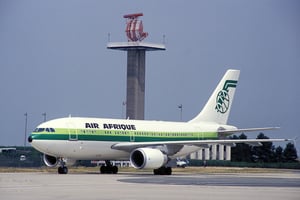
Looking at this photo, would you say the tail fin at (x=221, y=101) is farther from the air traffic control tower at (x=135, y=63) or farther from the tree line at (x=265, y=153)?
the air traffic control tower at (x=135, y=63)

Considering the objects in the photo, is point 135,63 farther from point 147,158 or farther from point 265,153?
point 147,158

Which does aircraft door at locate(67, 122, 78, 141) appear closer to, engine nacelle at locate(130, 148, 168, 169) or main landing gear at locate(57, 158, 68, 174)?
main landing gear at locate(57, 158, 68, 174)

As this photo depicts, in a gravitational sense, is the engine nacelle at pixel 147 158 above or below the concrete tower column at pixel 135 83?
below

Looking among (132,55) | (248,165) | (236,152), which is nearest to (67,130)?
(248,165)

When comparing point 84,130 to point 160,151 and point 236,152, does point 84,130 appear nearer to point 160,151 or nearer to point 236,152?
Result: point 160,151

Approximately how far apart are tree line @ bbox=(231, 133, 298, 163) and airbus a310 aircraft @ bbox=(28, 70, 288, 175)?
167ft

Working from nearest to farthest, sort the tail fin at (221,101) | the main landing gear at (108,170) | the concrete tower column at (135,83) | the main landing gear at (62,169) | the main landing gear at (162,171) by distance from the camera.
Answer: the main landing gear at (62,169) → the main landing gear at (162,171) → the main landing gear at (108,170) → the tail fin at (221,101) → the concrete tower column at (135,83)

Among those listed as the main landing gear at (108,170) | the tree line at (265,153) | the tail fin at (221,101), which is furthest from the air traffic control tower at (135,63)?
the main landing gear at (108,170)

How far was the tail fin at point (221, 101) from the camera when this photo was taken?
6475 centimetres

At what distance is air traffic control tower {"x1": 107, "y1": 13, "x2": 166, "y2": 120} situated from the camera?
13100 centimetres

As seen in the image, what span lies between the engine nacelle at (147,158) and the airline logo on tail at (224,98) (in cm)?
1246

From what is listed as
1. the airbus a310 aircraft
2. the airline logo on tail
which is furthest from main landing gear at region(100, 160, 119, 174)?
the airline logo on tail

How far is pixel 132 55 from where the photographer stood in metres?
133

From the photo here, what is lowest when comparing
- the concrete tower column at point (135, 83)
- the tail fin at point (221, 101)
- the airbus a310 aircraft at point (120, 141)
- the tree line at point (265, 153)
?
the tree line at point (265, 153)
